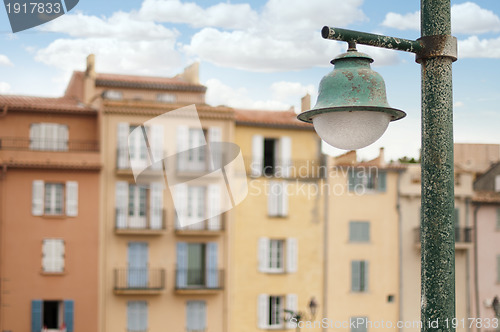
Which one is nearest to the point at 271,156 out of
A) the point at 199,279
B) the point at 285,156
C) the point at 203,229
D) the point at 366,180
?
the point at 285,156

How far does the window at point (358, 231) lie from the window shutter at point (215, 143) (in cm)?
636

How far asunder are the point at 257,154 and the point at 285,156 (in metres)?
1.38

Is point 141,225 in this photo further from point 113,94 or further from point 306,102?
point 306,102

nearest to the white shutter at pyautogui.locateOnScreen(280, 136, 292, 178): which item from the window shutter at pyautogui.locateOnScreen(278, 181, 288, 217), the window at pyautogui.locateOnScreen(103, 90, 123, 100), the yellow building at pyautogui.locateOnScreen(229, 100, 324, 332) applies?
the yellow building at pyautogui.locateOnScreen(229, 100, 324, 332)

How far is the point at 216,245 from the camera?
1253 inches

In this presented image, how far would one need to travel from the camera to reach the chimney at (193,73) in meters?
34.9

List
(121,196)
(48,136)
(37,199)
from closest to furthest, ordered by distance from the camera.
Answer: (37,199) < (121,196) < (48,136)

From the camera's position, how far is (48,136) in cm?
3206

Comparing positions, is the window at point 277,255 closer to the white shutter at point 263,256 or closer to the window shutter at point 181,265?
the white shutter at point 263,256

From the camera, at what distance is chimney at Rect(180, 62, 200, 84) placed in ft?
115

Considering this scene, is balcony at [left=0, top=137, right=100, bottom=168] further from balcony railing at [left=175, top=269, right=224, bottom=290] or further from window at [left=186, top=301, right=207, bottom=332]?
window at [left=186, top=301, right=207, bottom=332]

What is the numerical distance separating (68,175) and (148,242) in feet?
13.7

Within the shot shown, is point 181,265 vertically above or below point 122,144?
below

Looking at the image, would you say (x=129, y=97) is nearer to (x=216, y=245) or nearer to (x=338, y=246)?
(x=216, y=245)
